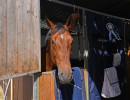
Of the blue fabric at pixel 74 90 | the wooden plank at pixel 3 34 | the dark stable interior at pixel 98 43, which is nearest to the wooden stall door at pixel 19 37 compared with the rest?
Result: the wooden plank at pixel 3 34

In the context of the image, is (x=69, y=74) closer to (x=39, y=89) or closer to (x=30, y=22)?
(x=39, y=89)

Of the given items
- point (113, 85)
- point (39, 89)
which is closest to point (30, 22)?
point (39, 89)

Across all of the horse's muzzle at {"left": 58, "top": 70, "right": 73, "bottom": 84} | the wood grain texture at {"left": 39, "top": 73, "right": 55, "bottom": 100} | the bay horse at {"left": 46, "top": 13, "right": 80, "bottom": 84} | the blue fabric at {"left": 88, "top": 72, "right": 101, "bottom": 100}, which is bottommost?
the blue fabric at {"left": 88, "top": 72, "right": 101, "bottom": 100}

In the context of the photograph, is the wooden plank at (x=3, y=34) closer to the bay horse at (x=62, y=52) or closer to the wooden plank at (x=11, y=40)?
the wooden plank at (x=11, y=40)

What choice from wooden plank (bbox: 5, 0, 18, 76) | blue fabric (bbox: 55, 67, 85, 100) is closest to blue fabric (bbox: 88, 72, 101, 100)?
blue fabric (bbox: 55, 67, 85, 100)

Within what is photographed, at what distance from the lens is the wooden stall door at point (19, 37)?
3.80ft

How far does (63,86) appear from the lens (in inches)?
70.0

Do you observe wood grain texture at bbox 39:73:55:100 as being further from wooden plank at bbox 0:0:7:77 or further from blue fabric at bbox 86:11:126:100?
blue fabric at bbox 86:11:126:100

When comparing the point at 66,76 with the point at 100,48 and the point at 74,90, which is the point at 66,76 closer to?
the point at 74,90

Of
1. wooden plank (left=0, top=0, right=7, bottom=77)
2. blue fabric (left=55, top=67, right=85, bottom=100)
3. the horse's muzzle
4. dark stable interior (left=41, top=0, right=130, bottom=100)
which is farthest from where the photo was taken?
dark stable interior (left=41, top=0, right=130, bottom=100)

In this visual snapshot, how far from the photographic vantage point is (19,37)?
4.32ft

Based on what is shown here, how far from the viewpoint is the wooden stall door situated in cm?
116

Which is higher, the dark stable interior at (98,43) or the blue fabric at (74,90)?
the dark stable interior at (98,43)

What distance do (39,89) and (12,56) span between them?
2.08 ft
